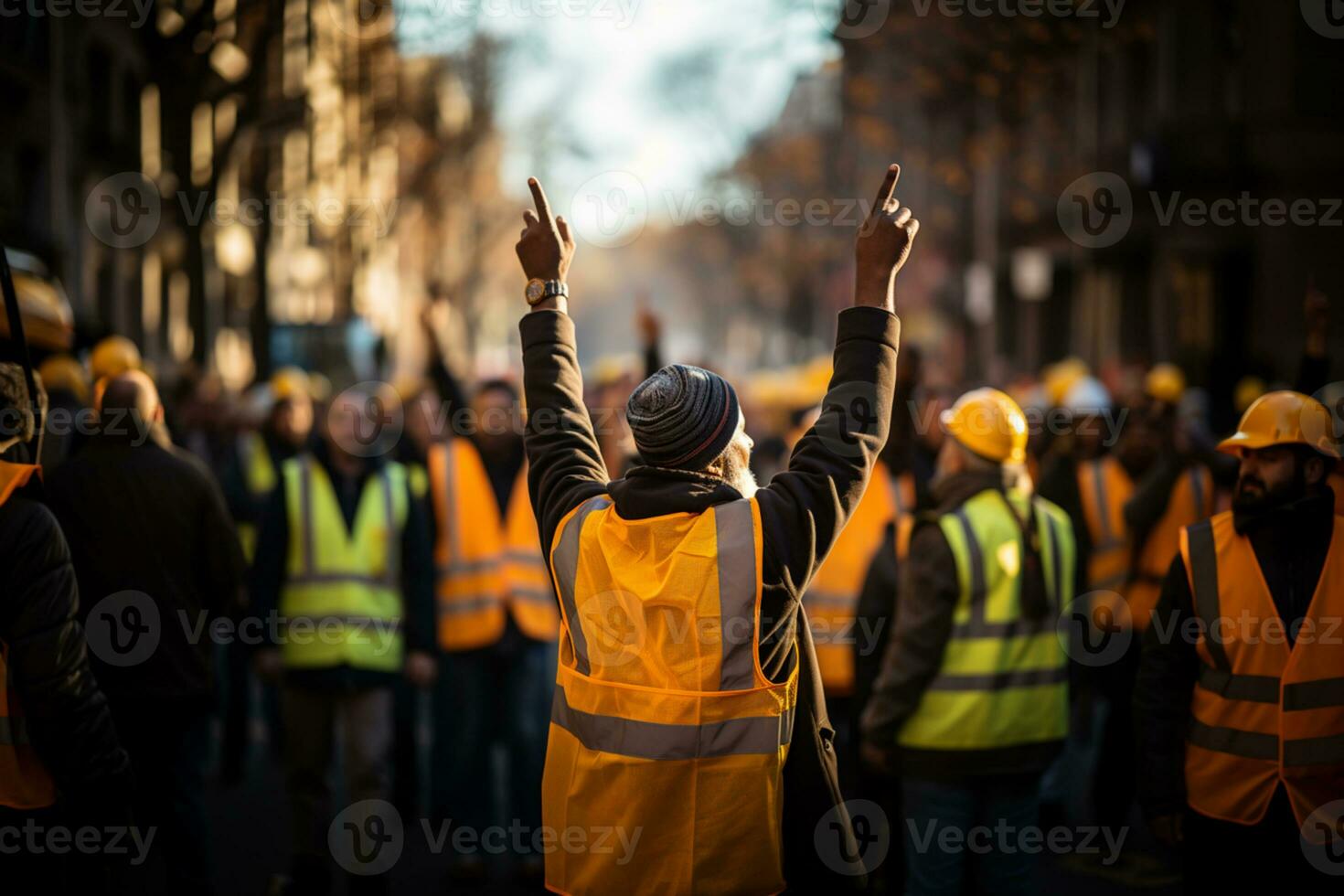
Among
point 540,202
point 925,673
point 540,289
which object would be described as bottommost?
point 925,673

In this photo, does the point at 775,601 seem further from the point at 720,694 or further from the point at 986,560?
the point at 986,560

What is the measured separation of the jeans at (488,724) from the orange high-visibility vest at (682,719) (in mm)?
4205

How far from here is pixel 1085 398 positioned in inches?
439

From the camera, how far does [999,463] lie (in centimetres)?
518

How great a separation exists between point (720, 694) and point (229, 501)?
7149 millimetres

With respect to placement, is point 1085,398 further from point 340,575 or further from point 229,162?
point 229,162

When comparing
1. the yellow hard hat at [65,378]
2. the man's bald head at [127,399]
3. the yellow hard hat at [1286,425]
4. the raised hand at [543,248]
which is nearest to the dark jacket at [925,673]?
the yellow hard hat at [1286,425]

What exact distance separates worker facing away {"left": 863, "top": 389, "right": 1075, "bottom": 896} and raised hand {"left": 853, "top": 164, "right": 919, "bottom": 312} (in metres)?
1.80

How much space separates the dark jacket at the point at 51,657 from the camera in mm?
4262

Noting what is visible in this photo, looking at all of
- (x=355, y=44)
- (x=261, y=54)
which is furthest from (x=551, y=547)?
(x=355, y=44)

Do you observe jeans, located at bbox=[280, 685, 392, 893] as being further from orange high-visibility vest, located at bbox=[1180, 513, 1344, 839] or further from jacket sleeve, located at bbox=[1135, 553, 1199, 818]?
orange high-visibility vest, located at bbox=[1180, 513, 1344, 839]

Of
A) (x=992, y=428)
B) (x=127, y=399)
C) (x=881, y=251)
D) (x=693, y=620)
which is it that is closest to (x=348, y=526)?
(x=127, y=399)

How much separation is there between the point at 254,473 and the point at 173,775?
506 cm

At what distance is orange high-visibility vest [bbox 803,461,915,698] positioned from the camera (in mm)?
6996
